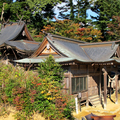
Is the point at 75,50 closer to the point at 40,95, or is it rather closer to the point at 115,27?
the point at 40,95

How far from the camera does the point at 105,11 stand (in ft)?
94.5

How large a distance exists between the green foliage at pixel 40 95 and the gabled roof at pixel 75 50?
2.92 metres

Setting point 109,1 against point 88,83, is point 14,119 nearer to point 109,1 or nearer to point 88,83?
point 88,83

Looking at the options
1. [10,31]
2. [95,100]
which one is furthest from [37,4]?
[95,100]

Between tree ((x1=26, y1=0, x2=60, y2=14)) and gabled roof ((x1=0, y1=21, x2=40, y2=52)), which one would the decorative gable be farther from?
tree ((x1=26, y1=0, x2=60, y2=14))

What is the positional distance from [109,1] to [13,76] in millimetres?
27253

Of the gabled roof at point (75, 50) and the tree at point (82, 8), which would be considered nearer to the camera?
the gabled roof at point (75, 50)

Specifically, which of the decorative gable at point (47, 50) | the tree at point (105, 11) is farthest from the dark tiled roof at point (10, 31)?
the tree at point (105, 11)

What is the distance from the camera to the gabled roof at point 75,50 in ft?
35.2

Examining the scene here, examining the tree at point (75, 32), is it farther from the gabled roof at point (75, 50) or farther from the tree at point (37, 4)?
the gabled roof at point (75, 50)

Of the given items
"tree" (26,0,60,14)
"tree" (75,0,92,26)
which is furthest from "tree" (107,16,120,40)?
"tree" (26,0,60,14)

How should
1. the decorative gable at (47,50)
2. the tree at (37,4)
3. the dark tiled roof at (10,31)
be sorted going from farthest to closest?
the tree at (37,4) → the dark tiled roof at (10,31) → the decorative gable at (47,50)

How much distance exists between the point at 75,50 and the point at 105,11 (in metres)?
19.7

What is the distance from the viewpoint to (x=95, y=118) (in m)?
4.88
